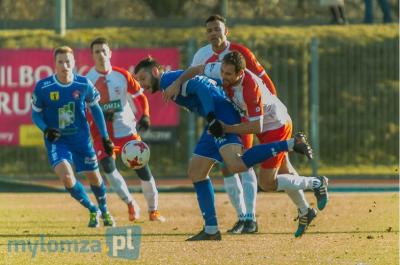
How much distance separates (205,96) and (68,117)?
265cm

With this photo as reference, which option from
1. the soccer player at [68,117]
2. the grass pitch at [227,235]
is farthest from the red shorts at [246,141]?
the soccer player at [68,117]

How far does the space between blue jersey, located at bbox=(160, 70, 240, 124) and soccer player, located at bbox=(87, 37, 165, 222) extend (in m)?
2.90

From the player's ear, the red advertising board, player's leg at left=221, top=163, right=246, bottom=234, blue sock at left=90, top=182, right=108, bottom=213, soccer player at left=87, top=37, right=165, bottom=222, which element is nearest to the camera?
the player's ear

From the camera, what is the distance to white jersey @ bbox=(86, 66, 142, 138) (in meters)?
16.1

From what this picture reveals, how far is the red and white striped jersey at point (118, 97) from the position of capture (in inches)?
634

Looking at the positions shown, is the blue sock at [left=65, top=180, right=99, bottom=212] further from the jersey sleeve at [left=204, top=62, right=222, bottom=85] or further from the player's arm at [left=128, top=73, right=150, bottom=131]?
the jersey sleeve at [left=204, top=62, right=222, bottom=85]

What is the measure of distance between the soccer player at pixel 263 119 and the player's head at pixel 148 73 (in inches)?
10.6

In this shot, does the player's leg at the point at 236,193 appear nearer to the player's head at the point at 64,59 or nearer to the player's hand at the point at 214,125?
the player's hand at the point at 214,125

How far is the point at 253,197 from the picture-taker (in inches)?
559

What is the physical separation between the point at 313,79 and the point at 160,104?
11.1 ft

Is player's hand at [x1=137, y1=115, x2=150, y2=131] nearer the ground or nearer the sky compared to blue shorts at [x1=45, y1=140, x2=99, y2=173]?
nearer the sky

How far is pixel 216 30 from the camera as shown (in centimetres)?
1399

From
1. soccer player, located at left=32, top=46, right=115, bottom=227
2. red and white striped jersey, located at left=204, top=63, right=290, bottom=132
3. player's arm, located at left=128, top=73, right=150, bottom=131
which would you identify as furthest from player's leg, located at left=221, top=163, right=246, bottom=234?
player's arm, located at left=128, top=73, right=150, bottom=131

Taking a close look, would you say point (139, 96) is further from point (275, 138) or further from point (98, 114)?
point (275, 138)
